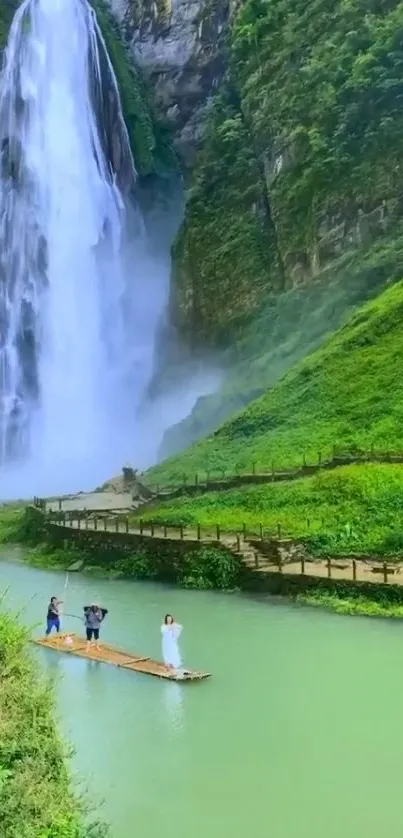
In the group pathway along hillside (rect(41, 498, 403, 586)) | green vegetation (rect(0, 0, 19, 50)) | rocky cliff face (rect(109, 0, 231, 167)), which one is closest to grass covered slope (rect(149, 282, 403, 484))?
pathway along hillside (rect(41, 498, 403, 586))

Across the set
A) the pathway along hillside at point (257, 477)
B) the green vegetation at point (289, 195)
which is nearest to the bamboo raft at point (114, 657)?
the pathway along hillside at point (257, 477)

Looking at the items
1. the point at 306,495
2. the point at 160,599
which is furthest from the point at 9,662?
the point at 306,495

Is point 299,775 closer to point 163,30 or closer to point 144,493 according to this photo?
point 144,493

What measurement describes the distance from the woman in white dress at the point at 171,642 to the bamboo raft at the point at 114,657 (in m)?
0.13

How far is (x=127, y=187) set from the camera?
200ft

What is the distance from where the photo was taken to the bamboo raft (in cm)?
1472

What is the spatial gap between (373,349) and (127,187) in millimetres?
31347

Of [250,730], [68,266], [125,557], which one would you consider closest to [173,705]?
[250,730]

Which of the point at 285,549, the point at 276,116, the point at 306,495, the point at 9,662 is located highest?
the point at 276,116

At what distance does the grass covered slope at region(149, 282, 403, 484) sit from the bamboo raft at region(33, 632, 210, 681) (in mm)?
13555

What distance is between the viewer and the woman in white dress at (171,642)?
1473 centimetres

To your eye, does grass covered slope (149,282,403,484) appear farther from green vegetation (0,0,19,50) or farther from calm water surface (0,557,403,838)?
green vegetation (0,0,19,50)

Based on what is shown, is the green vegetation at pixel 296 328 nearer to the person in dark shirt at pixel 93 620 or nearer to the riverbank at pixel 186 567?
the riverbank at pixel 186 567

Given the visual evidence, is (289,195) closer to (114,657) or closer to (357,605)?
(357,605)
